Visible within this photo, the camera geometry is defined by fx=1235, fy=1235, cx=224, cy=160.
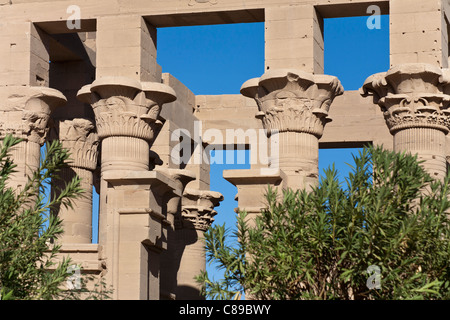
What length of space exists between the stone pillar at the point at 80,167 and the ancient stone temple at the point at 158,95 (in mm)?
128

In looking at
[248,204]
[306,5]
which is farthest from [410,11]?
[248,204]

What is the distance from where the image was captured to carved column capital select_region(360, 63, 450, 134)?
93.6ft

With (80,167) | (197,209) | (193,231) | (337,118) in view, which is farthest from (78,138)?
(337,118)

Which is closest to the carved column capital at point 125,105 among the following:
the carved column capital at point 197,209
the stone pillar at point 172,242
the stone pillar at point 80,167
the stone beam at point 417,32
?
the stone pillar at point 172,242

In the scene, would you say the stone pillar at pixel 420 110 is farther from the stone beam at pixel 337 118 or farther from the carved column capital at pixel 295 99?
the stone beam at pixel 337 118

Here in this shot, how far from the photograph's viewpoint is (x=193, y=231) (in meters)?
38.2

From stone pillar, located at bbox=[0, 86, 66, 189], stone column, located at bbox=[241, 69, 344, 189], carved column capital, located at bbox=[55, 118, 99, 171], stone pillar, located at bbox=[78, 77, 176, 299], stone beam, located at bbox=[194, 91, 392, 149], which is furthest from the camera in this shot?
stone beam, located at bbox=[194, 91, 392, 149]

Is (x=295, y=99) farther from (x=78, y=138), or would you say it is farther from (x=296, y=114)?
(x=78, y=138)

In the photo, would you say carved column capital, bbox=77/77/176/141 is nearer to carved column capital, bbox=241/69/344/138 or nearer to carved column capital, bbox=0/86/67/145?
carved column capital, bbox=0/86/67/145

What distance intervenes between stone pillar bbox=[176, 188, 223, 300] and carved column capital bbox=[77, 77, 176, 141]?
7339 mm

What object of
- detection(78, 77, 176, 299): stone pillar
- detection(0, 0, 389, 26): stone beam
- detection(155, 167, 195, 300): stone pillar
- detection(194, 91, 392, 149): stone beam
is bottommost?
detection(155, 167, 195, 300): stone pillar

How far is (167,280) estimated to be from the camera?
35.4 m

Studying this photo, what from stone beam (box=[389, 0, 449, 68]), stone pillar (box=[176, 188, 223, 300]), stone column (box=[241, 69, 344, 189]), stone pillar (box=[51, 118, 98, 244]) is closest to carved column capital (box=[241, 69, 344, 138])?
stone column (box=[241, 69, 344, 189])

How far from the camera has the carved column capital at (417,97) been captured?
28.5m
